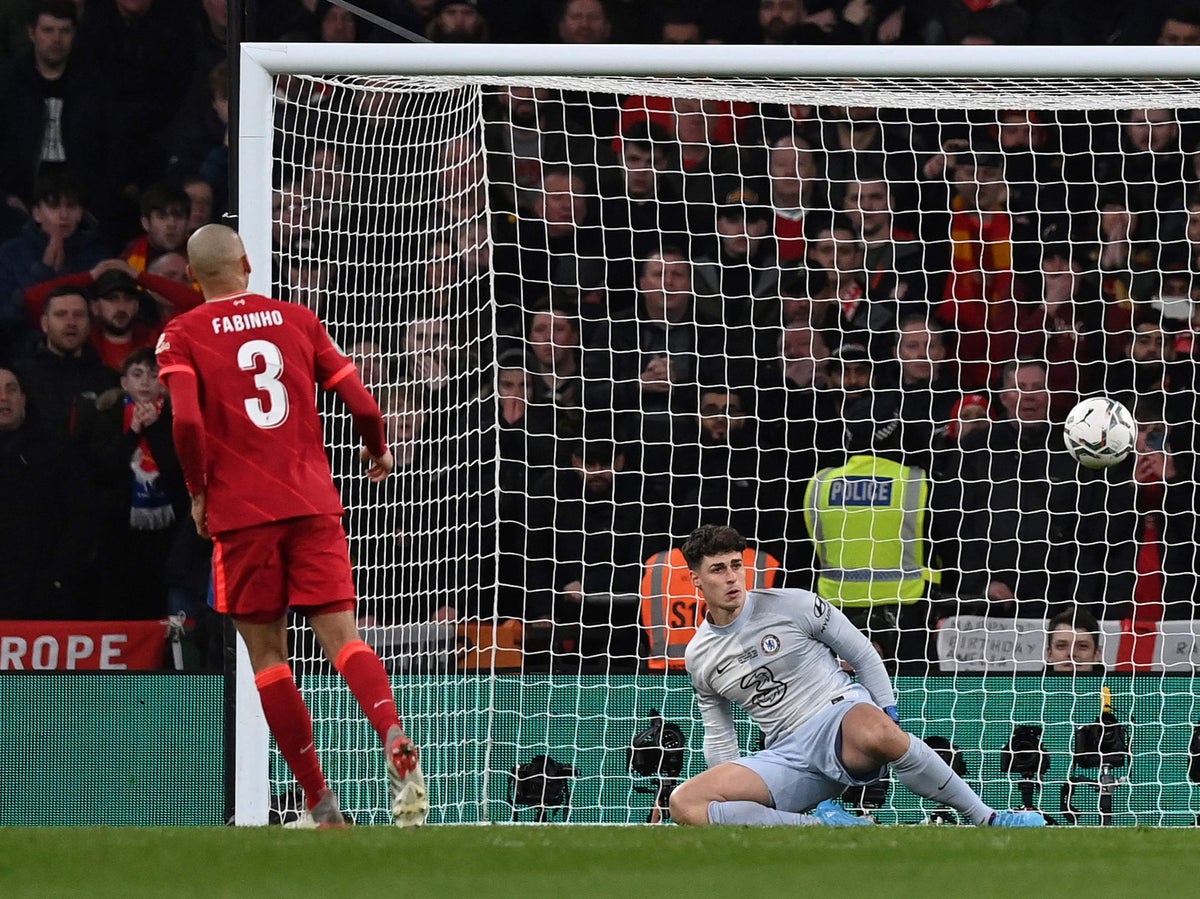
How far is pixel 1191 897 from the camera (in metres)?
3.33

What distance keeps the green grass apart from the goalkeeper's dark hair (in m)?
1.84

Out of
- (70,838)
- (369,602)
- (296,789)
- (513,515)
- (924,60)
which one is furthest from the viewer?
(513,515)

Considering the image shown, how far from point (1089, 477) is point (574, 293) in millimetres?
2445

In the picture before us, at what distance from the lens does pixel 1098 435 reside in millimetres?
6770

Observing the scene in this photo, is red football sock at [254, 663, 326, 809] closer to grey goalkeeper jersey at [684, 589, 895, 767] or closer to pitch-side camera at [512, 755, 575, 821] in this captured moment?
grey goalkeeper jersey at [684, 589, 895, 767]

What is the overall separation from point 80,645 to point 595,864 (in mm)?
4471

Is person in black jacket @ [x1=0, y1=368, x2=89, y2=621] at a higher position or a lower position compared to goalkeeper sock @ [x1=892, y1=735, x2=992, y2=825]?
higher

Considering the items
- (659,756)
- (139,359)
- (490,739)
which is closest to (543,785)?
(490,739)

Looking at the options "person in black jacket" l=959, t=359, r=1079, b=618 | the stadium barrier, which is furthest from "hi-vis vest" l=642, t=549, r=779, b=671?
"person in black jacket" l=959, t=359, r=1079, b=618

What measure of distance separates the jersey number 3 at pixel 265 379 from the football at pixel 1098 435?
315 cm

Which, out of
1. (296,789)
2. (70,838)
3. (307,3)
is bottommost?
(296,789)

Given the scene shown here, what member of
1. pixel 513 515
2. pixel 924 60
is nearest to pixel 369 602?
pixel 513 515

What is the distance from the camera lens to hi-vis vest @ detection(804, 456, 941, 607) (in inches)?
301

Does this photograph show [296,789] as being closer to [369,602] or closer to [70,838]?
[369,602]
